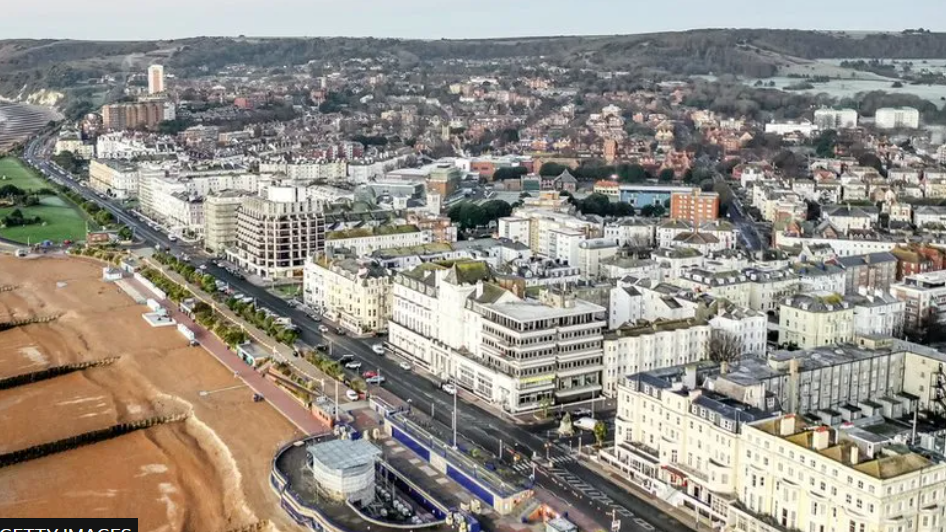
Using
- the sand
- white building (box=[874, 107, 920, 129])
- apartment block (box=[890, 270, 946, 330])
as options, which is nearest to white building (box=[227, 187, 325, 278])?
the sand

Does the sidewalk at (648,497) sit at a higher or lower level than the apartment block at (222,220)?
lower

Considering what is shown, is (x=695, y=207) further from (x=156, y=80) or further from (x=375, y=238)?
(x=156, y=80)

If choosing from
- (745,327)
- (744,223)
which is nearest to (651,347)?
(745,327)

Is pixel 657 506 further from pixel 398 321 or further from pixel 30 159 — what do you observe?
pixel 30 159

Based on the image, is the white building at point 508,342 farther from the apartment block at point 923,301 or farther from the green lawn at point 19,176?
the green lawn at point 19,176

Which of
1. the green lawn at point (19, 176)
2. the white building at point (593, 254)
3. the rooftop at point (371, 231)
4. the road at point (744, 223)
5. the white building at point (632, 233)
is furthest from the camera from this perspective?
the green lawn at point (19, 176)

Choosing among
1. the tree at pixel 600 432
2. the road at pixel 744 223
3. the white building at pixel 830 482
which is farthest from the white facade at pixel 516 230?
the white building at pixel 830 482
